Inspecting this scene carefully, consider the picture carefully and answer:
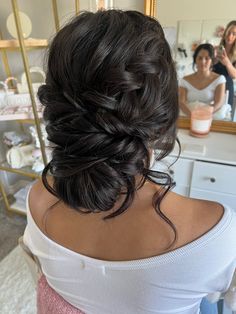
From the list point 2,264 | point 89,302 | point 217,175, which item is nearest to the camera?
point 89,302

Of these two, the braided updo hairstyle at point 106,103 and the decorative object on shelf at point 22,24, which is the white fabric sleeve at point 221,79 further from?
the decorative object on shelf at point 22,24

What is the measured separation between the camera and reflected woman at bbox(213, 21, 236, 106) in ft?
3.99

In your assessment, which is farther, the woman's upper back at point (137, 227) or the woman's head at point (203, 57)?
the woman's head at point (203, 57)

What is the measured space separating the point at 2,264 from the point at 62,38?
4.95 feet

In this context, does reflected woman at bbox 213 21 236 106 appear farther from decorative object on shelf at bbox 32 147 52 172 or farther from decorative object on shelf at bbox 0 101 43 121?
decorative object on shelf at bbox 32 147 52 172

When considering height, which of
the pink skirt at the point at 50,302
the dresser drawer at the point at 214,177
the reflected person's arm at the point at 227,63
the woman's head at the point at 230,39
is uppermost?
the woman's head at the point at 230,39

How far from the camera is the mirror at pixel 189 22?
3.89 feet

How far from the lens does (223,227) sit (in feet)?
1.51

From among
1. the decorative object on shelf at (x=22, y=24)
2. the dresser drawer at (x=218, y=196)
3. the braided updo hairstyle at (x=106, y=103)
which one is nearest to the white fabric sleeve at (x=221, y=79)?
the dresser drawer at (x=218, y=196)

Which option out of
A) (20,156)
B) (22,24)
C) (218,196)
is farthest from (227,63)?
(20,156)

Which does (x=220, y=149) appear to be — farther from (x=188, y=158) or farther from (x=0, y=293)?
(x=0, y=293)

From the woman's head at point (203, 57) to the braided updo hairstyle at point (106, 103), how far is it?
0.96 metres

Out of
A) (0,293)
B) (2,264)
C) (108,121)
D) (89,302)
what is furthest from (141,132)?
(2,264)

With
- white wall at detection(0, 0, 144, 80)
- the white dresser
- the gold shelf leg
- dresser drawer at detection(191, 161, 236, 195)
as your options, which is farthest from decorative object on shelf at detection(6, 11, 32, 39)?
dresser drawer at detection(191, 161, 236, 195)
